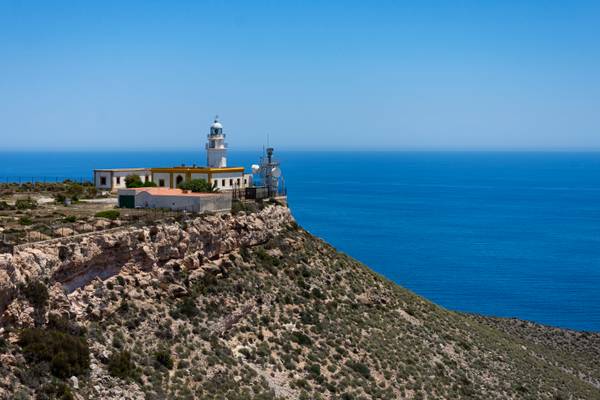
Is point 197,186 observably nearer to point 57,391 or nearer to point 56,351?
point 56,351

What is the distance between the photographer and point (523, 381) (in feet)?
131

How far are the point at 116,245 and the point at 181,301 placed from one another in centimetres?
411

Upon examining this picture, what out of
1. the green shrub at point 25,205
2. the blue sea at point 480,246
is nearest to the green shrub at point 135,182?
the green shrub at point 25,205

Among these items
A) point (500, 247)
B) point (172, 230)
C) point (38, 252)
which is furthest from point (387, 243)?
point (38, 252)

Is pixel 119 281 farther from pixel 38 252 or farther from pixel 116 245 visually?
pixel 38 252

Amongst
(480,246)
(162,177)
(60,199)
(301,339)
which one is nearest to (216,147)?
(162,177)

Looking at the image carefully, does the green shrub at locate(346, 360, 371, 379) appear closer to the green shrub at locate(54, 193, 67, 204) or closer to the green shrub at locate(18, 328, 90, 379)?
the green shrub at locate(18, 328, 90, 379)

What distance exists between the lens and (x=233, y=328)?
32.0 m

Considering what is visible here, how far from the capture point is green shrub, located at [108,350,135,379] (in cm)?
2375

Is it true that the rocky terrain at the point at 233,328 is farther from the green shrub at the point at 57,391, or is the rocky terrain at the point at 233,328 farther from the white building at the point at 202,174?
the white building at the point at 202,174

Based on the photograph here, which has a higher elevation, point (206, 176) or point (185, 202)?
point (206, 176)

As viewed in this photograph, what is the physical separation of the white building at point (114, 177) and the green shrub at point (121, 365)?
85.0ft

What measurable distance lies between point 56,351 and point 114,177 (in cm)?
2877

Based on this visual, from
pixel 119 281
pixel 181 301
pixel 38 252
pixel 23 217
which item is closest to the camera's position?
pixel 38 252
